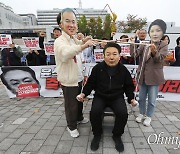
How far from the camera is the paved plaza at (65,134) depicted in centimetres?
263

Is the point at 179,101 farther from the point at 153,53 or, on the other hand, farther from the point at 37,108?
the point at 37,108

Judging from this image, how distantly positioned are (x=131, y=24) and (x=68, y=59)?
27428mm

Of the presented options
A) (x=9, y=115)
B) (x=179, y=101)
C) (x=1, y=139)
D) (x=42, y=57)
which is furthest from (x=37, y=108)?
(x=179, y=101)

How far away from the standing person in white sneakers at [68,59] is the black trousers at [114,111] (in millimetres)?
397

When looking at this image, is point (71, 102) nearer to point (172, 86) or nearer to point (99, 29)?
point (172, 86)

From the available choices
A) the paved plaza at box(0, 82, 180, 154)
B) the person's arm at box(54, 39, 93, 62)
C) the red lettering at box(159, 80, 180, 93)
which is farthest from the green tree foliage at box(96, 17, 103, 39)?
the person's arm at box(54, 39, 93, 62)

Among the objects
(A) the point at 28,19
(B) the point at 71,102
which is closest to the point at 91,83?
(B) the point at 71,102

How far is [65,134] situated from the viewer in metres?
3.08

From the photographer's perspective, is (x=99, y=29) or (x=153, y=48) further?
(x=99, y=29)

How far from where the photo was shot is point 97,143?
2668 millimetres

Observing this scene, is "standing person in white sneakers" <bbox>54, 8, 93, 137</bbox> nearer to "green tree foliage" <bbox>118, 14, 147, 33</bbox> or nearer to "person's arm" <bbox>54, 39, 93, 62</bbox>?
"person's arm" <bbox>54, 39, 93, 62</bbox>

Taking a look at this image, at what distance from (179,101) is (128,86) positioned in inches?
102

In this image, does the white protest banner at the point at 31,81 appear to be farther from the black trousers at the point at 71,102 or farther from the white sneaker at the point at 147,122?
the white sneaker at the point at 147,122

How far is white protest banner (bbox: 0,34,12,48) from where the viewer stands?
488 centimetres
